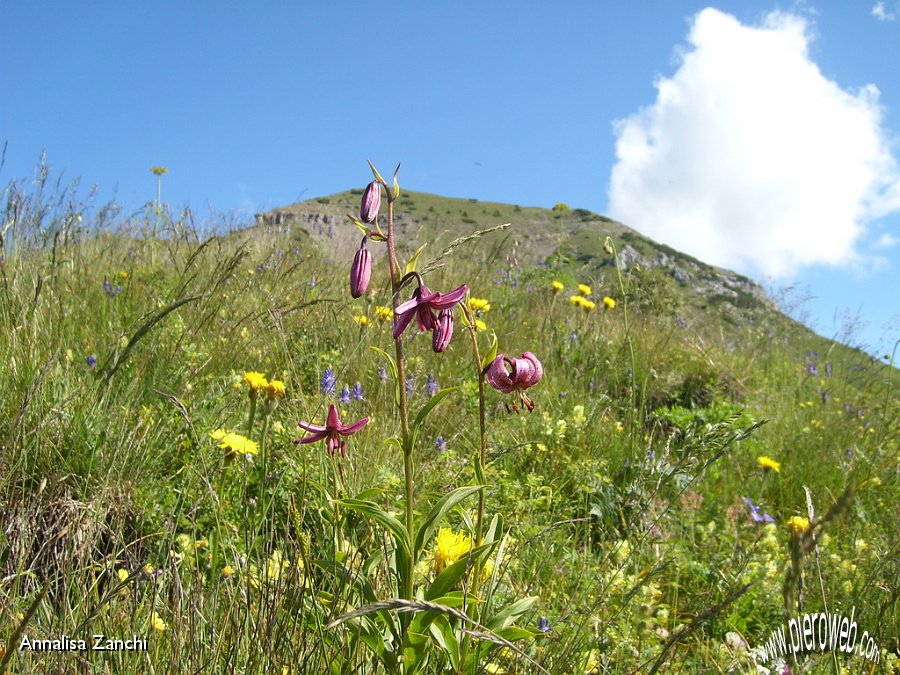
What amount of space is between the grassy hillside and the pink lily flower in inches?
3.0

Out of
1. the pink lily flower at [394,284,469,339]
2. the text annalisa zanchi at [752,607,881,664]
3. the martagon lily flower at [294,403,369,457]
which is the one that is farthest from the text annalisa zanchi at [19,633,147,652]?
the text annalisa zanchi at [752,607,881,664]

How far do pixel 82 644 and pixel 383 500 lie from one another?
1055 millimetres

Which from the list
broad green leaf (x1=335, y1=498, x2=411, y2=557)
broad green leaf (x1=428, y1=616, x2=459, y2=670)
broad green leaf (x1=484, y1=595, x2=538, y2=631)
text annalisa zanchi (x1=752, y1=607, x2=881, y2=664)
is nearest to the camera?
broad green leaf (x1=335, y1=498, x2=411, y2=557)

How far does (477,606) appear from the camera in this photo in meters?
1.33

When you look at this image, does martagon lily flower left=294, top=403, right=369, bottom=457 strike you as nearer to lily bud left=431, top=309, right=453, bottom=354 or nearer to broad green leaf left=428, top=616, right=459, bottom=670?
lily bud left=431, top=309, right=453, bottom=354

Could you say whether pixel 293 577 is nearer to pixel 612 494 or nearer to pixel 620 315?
pixel 612 494

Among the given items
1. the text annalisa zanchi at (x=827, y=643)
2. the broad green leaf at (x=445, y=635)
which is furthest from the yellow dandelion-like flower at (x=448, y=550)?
the text annalisa zanchi at (x=827, y=643)

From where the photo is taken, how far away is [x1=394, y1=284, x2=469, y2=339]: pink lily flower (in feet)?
3.78

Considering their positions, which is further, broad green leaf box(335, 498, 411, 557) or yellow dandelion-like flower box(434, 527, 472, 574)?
yellow dandelion-like flower box(434, 527, 472, 574)

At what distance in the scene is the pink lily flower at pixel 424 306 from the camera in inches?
45.4

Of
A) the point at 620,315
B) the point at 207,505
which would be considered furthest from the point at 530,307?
the point at 207,505

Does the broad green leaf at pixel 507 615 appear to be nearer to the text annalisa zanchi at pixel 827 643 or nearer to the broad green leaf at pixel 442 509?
the broad green leaf at pixel 442 509

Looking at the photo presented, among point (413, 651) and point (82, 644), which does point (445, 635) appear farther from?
point (82, 644)

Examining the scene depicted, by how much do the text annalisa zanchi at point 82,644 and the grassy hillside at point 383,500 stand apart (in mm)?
17
